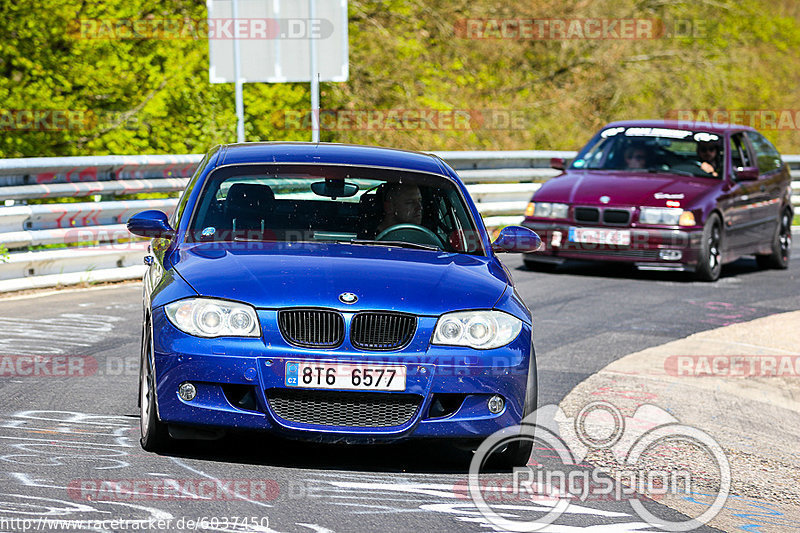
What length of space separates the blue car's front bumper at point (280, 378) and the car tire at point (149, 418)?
0.36 feet

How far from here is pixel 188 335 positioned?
18.5ft

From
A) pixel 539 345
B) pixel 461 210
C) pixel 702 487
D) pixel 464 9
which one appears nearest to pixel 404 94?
pixel 464 9

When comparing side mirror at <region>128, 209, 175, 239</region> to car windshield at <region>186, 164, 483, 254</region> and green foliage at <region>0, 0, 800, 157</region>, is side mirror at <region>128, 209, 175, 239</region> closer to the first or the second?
car windshield at <region>186, 164, 483, 254</region>

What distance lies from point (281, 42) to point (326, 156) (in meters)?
10.4

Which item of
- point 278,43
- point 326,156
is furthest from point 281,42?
point 326,156

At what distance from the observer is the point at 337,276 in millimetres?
5844
